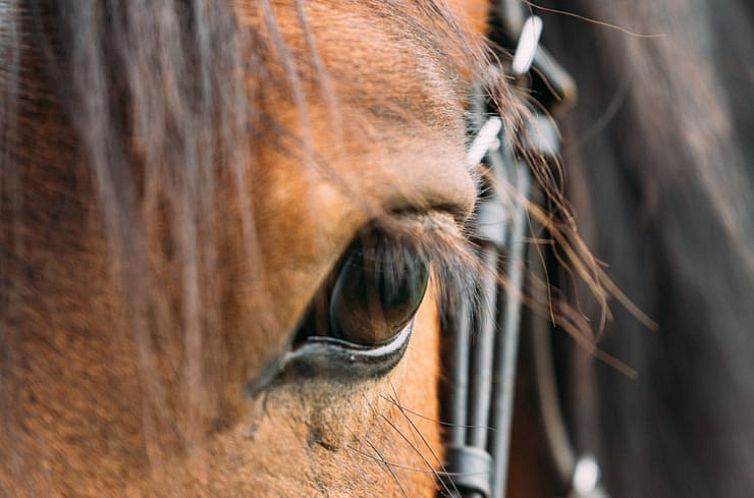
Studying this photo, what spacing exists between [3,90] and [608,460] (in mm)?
839

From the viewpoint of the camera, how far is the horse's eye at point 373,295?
21.5 inches

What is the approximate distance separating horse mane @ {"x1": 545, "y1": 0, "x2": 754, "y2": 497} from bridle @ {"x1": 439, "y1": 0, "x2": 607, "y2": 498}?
68mm

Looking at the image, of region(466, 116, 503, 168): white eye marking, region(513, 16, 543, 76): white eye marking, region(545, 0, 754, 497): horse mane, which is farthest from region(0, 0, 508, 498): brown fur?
region(545, 0, 754, 497): horse mane

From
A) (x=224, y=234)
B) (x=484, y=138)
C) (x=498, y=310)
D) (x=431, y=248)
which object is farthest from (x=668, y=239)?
(x=224, y=234)

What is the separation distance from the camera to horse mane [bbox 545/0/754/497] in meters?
1.01

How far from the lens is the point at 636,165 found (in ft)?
3.44

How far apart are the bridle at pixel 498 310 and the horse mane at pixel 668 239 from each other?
7 cm

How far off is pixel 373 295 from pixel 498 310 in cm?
40

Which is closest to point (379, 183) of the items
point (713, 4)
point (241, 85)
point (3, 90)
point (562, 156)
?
point (241, 85)

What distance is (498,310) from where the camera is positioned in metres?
0.94

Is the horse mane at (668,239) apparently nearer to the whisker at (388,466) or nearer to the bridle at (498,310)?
the bridle at (498,310)

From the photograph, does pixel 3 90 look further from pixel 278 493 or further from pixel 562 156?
pixel 562 156

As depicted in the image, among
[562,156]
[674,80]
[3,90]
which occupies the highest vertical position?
[3,90]

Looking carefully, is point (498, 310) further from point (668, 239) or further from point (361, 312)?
point (361, 312)
